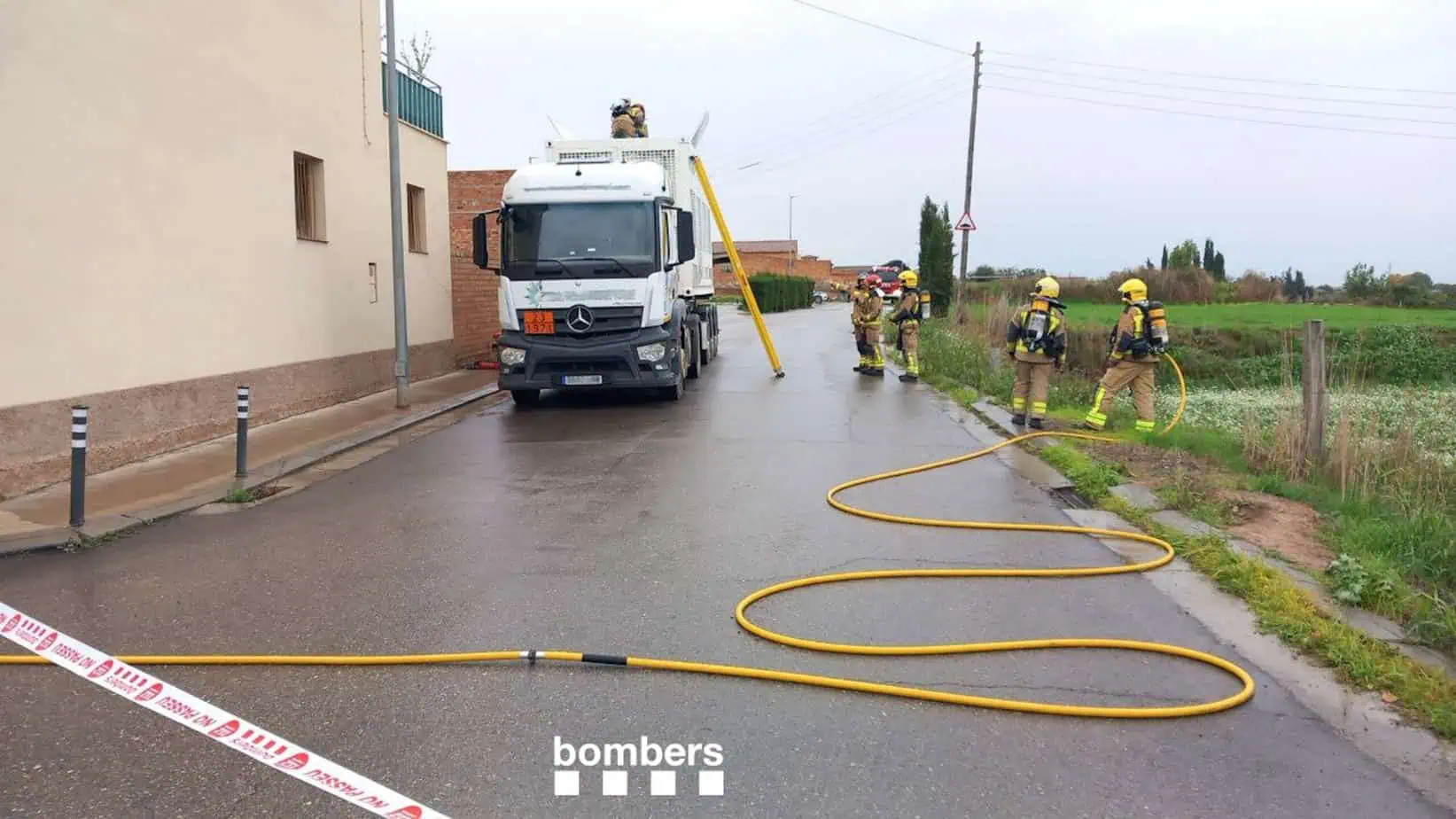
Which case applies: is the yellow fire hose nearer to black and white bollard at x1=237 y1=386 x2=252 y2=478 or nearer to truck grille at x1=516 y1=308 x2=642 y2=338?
black and white bollard at x1=237 y1=386 x2=252 y2=478

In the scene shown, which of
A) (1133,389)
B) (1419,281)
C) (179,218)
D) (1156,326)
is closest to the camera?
(179,218)

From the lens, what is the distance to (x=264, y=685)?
445 centimetres

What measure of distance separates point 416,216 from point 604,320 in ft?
20.2

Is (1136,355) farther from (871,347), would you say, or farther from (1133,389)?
(871,347)

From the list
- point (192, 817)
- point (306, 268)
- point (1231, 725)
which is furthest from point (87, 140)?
point (1231, 725)

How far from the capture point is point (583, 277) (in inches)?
523

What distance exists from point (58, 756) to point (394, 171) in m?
10.8

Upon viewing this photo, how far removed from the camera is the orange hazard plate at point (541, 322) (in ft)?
43.9

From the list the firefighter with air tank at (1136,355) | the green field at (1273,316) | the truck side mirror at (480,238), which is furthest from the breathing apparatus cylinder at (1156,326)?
the green field at (1273,316)

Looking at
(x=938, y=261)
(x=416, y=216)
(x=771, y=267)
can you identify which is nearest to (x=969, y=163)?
(x=938, y=261)

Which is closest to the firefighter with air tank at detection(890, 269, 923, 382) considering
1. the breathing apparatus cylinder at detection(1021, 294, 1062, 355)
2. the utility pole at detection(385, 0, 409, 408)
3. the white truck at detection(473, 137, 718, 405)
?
the white truck at detection(473, 137, 718, 405)

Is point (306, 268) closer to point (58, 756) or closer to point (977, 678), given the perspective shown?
point (58, 756)

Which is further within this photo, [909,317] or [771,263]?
[771,263]

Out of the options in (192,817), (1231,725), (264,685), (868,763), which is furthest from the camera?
(264,685)
